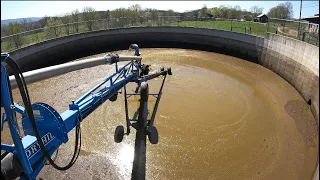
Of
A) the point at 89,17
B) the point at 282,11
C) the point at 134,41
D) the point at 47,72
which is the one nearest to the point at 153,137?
the point at 47,72

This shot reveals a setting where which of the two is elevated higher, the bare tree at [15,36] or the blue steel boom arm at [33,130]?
the bare tree at [15,36]

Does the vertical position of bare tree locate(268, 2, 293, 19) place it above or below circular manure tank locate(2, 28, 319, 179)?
above

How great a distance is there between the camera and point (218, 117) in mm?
13094

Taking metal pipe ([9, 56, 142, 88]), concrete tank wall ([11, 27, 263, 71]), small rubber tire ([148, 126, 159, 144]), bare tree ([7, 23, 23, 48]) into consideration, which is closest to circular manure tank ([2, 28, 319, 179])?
concrete tank wall ([11, 27, 263, 71])

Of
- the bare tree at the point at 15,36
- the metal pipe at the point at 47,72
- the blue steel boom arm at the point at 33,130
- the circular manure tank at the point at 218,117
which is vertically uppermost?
the bare tree at the point at 15,36

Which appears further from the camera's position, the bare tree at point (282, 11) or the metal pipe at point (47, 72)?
the bare tree at point (282, 11)

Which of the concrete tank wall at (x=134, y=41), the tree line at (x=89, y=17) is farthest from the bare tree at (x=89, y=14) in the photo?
the concrete tank wall at (x=134, y=41)

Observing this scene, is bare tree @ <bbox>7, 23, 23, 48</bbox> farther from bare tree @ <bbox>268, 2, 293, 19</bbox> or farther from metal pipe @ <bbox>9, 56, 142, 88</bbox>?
bare tree @ <bbox>268, 2, 293, 19</bbox>

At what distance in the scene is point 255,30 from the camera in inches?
1093

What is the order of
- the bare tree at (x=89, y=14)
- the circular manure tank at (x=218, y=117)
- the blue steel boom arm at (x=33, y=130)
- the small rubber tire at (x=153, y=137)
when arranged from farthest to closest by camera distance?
the bare tree at (x=89, y=14)
the circular manure tank at (x=218, y=117)
the small rubber tire at (x=153, y=137)
the blue steel boom arm at (x=33, y=130)

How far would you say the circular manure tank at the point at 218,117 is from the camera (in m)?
9.56

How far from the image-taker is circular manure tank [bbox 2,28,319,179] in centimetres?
956

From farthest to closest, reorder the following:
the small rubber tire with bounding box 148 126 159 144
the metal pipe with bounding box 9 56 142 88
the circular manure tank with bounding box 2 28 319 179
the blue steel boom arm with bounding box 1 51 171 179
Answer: the circular manure tank with bounding box 2 28 319 179 → the small rubber tire with bounding box 148 126 159 144 → the metal pipe with bounding box 9 56 142 88 → the blue steel boom arm with bounding box 1 51 171 179

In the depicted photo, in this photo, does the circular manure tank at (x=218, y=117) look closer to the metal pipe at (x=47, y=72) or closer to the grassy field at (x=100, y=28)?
the grassy field at (x=100, y=28)
